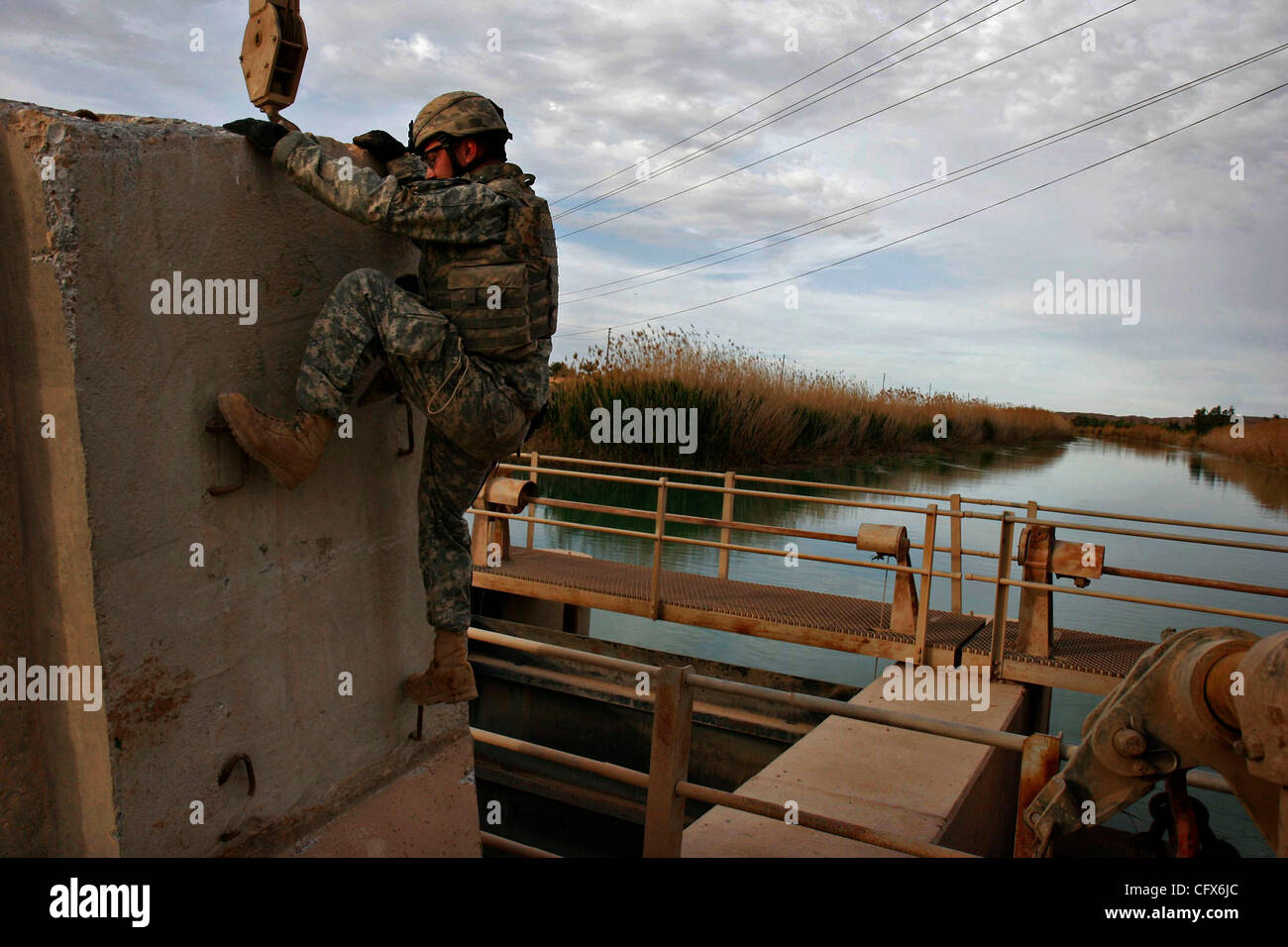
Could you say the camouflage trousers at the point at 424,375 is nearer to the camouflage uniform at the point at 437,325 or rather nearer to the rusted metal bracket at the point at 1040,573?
the camouflage uniform at the point at 437,325

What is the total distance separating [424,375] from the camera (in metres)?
2.38

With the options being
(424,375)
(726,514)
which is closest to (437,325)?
(424,375)

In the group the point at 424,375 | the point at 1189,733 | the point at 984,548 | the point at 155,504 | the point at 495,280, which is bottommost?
the point at 984,548

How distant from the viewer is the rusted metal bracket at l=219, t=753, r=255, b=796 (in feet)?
7.38

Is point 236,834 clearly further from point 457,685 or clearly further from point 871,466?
Answer: point 871,466

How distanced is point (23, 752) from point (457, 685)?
1146 millimetres

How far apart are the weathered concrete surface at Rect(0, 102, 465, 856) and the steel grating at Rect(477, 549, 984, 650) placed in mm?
4677

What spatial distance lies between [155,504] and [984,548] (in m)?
17.5

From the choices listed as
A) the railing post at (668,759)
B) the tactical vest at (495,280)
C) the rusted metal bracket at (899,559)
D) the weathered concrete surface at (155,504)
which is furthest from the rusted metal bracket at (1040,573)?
the weathered concrete surface at (155,504)

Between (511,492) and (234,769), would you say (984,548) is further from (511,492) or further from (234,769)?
(234,769)

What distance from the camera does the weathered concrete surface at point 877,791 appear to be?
3.48m

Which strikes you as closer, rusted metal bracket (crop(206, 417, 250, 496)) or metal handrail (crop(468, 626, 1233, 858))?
rusted metal bracket (crop(206, 417, 250, 496))

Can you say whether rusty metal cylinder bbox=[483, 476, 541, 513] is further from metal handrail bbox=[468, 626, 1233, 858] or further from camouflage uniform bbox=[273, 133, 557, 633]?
camouflage uniform bbox=[273, 133, 557, 633]

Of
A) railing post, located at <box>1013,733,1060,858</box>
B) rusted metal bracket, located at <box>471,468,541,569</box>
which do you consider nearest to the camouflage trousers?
railing post, located at <box>1013,733,1060,858</box>
